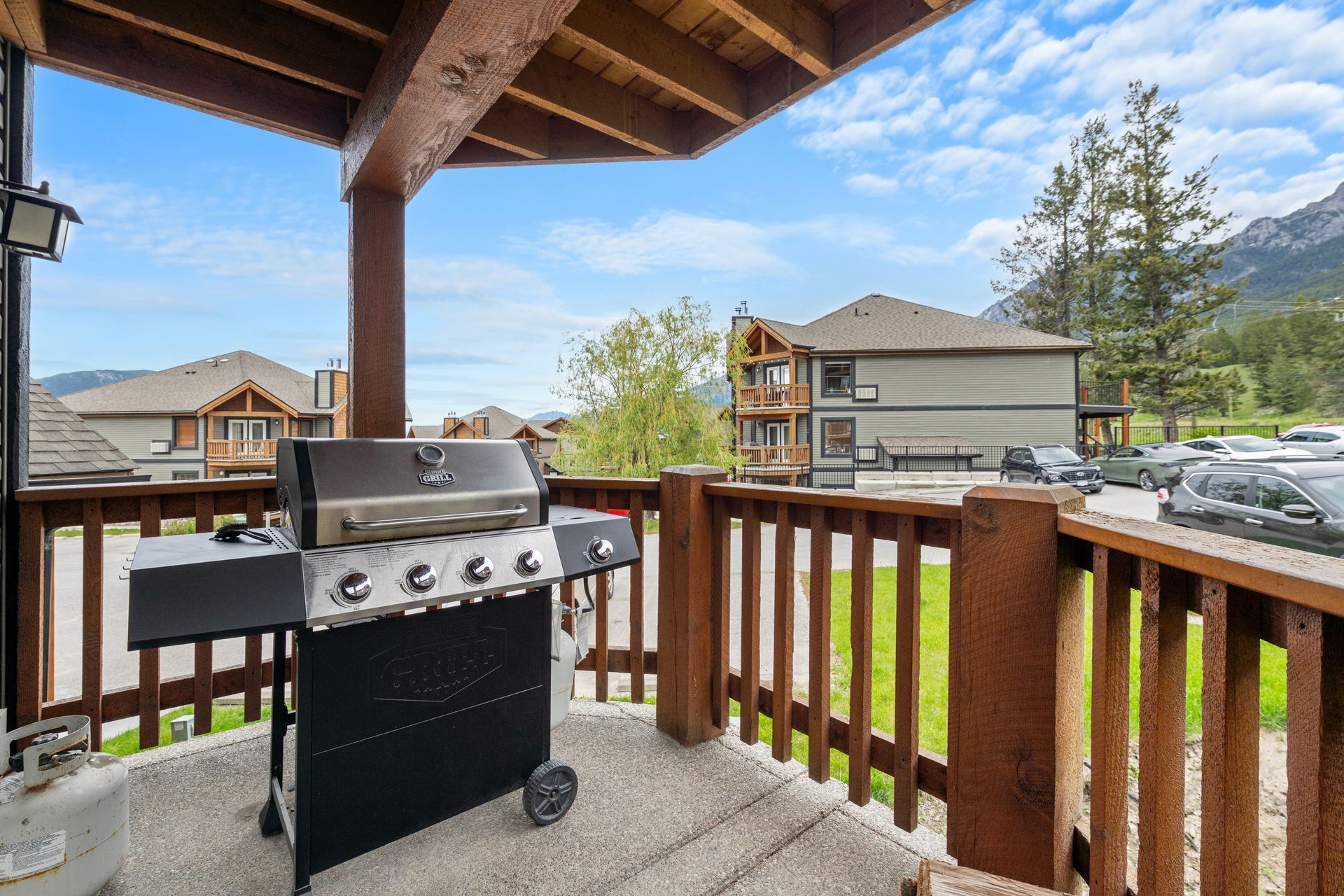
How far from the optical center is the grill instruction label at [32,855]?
1184mm

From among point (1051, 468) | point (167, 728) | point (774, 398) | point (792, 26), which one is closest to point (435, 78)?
point (792, 26)

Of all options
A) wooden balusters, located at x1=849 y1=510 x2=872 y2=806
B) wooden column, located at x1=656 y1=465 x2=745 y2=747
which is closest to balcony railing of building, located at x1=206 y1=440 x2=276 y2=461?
wooden column, located at x1=656 y1=465 x2=745 y2=747

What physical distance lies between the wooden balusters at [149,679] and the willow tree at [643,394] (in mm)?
10800

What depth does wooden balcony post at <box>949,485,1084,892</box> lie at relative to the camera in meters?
1.08

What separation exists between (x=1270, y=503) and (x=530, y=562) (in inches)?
269

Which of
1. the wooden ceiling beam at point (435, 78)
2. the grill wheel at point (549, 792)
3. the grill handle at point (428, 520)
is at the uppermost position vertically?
the wooden ceiling beam at point (435, 78)

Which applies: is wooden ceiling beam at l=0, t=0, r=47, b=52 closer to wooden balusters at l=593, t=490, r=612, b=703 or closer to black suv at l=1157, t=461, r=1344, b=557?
wooden balusters at l=593, t=490, r=612, b=703

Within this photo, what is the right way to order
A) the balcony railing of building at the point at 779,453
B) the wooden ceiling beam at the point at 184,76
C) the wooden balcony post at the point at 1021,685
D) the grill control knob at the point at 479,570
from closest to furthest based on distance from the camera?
the wooden balcony post at the point at 1021,685 < the grill control knob at the point at 479,570 < the wooden ceiling beam at the point at 184,76 < the balcony railing of building at the point at 779,453

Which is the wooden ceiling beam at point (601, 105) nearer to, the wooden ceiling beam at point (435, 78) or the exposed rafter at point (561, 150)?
the exposed rafter at point (561, 150)

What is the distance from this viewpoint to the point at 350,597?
1.18m

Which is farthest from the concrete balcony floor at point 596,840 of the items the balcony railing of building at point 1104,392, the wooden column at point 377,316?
the balcony railing of building at point 1104,392

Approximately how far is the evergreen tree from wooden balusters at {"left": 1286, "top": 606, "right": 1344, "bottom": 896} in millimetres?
23951

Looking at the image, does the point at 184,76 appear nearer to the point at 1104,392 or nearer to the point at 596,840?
the point at 596,840

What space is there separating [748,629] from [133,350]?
331 inches
